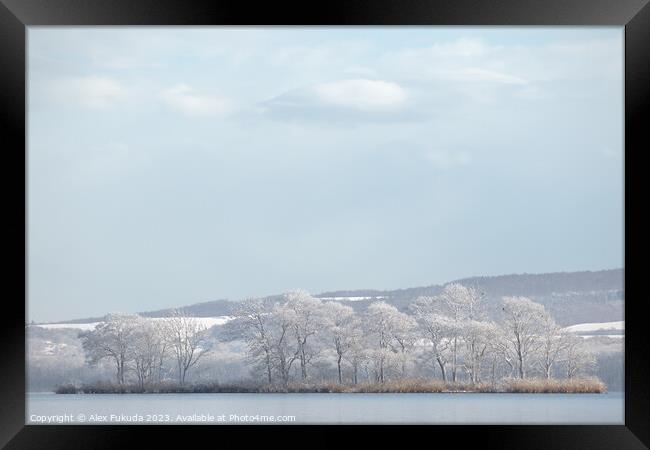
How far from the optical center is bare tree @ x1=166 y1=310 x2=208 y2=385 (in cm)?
1020

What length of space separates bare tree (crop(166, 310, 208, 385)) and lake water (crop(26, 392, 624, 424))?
0.41 meters

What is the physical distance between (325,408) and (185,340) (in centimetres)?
232

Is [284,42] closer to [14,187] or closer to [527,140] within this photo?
[527,140]

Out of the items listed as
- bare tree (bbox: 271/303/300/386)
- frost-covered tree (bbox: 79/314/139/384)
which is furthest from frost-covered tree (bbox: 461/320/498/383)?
frost-covered tree (bbox: 79/314/139/384)

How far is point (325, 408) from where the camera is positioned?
28.5 feet

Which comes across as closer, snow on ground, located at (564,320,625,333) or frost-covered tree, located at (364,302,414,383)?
frost-covered tree, located at (364,302,414,383)

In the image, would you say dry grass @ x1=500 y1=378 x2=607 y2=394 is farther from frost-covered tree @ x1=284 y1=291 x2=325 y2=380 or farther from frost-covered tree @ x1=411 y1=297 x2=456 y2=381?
frost-covered tree @ x1=284 y1=291 x2=325 y2=380

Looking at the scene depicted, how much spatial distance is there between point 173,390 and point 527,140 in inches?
202

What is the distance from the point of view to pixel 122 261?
10.6m

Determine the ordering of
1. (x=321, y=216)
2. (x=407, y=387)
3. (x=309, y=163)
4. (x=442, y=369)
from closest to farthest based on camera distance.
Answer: (x=407, y=387)
(x=442, y=369)
(x=321, y=216)
(x=309, y=163)

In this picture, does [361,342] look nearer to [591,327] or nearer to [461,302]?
[461,302]

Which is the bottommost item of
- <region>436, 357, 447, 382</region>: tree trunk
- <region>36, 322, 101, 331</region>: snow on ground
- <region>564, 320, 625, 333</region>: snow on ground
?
<region>436, 357, 447, 382</region>: tree trunk

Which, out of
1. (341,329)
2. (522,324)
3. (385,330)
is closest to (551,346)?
(522,324)

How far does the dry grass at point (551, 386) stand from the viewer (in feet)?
32.6
